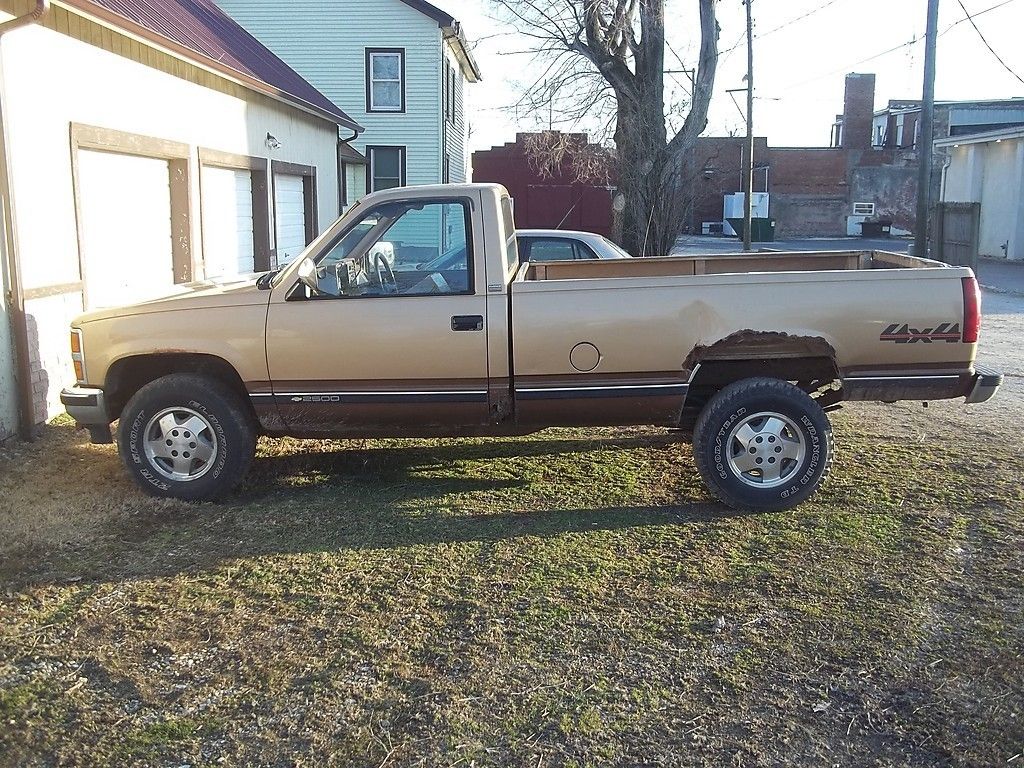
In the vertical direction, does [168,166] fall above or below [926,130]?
below

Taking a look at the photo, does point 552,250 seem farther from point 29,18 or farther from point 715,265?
point 29,18

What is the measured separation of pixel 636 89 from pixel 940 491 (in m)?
16.5

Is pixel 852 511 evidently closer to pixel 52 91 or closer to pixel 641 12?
pixel 52 91

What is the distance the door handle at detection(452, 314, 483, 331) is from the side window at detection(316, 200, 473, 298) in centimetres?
16

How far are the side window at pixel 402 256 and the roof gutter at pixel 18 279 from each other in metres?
2.97

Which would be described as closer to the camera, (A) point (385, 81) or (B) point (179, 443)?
(B) point (179, 443)

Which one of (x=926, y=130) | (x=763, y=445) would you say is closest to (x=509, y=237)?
(x=763, y=445)

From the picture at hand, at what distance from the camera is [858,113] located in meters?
58.2

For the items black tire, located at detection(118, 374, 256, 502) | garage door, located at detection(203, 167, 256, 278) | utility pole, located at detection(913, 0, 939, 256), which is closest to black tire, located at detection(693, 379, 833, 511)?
black tire, located at detection(118, 374, 256, 502)

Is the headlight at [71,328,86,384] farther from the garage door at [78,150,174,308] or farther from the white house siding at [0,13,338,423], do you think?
the garage door at [78,150,174,308]

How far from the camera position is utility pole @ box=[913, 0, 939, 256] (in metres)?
15.9

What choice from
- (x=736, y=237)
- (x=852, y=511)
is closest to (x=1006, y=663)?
(x=852, y=511)

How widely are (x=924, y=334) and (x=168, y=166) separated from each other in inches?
329

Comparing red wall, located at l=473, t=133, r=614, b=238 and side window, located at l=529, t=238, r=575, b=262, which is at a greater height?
red wall, located at l=473, t=133, r=614, b=238
